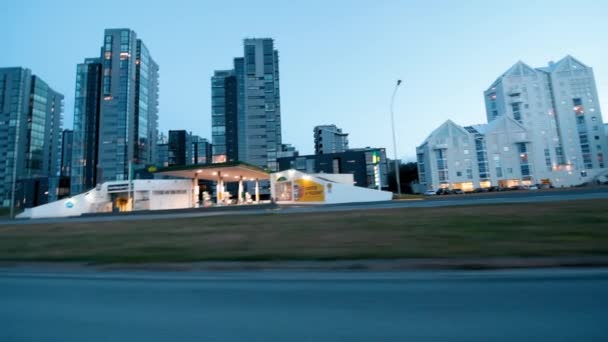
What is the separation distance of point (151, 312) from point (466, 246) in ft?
22.4

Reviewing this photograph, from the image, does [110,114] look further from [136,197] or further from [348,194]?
[348,194]

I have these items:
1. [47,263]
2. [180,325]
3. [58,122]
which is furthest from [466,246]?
[58,122]

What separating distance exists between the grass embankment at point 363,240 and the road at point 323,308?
62.8 inches

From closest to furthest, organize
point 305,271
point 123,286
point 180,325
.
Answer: point 180,325 < point 123,286 < point 305,271

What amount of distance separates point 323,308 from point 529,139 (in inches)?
3143

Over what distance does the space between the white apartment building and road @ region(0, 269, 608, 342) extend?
67.6m

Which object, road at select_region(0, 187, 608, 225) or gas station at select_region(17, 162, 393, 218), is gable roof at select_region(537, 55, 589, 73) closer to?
gas station at select_region(17, 162, 393, 218)

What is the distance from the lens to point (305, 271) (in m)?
6.55

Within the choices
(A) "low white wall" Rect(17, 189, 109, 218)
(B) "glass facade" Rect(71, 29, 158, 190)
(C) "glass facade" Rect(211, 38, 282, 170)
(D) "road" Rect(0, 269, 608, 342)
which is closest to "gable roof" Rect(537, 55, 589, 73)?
(C) "glass facade" Rect(211, 38, 282, 170)

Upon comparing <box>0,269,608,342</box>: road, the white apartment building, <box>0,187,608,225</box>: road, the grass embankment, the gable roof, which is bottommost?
<box>0,269,608,342</box>: road

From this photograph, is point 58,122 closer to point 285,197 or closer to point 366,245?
point 285,197

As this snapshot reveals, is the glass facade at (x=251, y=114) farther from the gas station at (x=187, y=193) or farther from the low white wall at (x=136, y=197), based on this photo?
the gas station at (x=187, y=193)

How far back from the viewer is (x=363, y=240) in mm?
8844

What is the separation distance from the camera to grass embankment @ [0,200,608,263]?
717 cm
